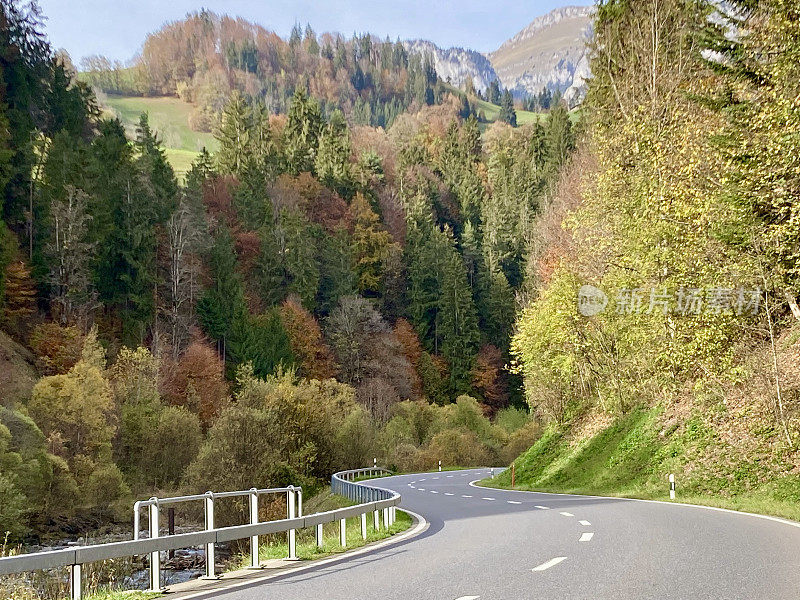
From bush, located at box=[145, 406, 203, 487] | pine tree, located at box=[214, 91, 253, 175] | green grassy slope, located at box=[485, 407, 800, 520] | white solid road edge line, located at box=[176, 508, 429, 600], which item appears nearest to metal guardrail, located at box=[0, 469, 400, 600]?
white solid road edge line, located at box=[176, 508, 429, 600]

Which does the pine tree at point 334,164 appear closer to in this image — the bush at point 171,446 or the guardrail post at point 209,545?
the bush at point 171,446

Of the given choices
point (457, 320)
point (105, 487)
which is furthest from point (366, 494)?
point (457, 320)

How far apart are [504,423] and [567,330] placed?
2062 inches

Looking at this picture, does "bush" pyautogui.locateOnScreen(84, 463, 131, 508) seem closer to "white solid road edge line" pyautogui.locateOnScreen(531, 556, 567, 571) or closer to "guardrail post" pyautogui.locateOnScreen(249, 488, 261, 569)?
"guardrail post" pyautogui.locateOnScreen(249, 488, 261, 569)

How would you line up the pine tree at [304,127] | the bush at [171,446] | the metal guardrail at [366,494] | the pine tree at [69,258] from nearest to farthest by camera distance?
the metal guardrail at [366,494] < the bush at [171,446] < the pine tree at [69,258] < the pine tree at [304,127]

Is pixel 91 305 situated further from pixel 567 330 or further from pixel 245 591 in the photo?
pixel 245 591

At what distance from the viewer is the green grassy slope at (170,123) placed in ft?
567

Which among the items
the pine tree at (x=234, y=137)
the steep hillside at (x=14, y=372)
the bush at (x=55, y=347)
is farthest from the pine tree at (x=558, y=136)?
the steep hillside at (x=14, y=372)

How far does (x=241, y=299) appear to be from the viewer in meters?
83.7

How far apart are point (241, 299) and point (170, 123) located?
372 ft

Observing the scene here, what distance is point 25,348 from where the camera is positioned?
207 ft

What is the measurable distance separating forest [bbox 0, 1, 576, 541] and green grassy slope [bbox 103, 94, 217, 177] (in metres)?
48.3

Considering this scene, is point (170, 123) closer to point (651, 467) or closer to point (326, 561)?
point (651, 467)

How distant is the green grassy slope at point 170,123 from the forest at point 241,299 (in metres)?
48.3
